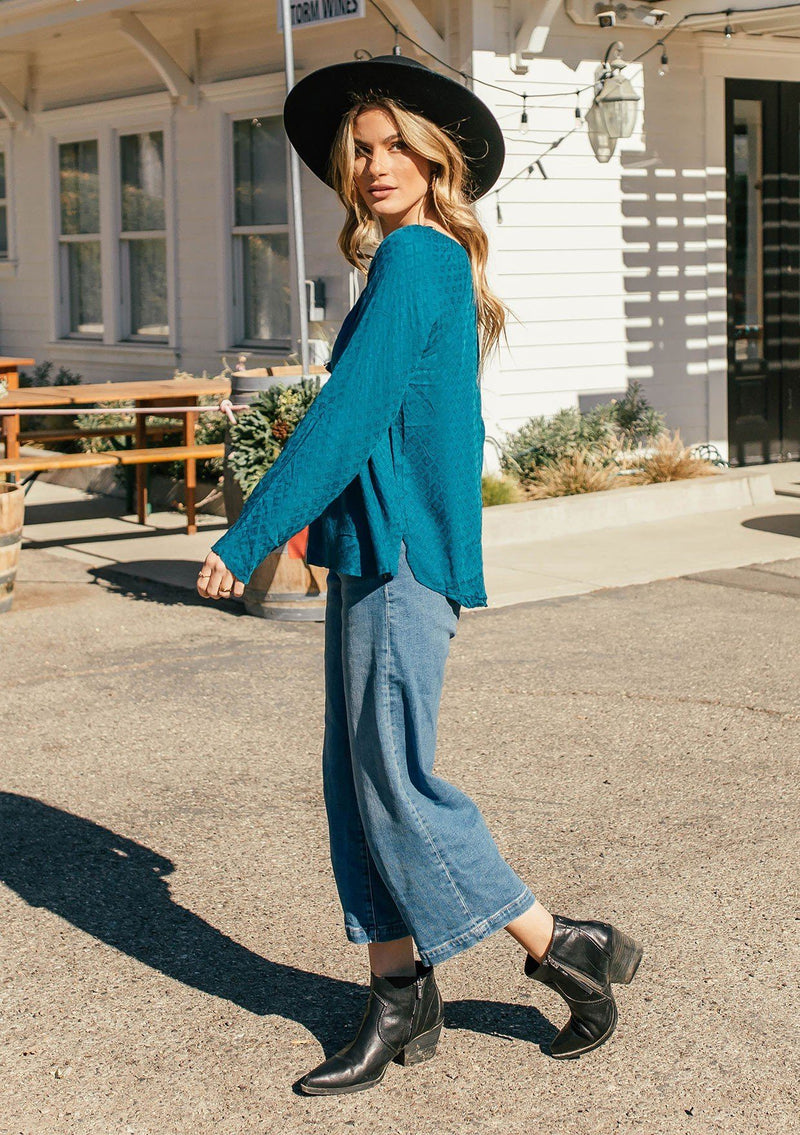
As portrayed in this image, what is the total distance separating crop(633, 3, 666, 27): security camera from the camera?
32.4 feet

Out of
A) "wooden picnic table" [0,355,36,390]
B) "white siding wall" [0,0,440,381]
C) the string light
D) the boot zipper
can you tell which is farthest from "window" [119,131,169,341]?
the boot zipper

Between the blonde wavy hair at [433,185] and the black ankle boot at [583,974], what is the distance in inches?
46.2

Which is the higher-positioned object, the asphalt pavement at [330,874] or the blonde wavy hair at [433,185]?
the blonde wavy hair at [433,185]

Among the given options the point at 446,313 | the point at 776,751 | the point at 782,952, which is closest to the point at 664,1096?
the point at 782,952

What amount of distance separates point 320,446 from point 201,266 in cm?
954

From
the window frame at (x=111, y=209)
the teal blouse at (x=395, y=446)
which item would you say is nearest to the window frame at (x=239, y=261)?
the window frame at (x=111, y=209)

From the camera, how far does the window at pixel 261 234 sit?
36.7ft

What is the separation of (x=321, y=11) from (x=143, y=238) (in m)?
5.56

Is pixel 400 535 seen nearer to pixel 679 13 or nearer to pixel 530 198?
pixel 530 198

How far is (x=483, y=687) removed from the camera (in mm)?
5848

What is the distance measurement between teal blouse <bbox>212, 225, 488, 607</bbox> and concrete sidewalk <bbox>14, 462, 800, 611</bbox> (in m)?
4.39

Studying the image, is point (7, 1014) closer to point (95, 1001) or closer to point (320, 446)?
point (95, 1001)

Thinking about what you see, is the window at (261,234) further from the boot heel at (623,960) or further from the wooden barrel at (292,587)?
the boot heel at (623,960)

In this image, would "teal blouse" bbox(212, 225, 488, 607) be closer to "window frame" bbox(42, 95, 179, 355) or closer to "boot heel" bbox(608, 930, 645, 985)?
"boot heel" bbox(608, 930, 645, 985)
